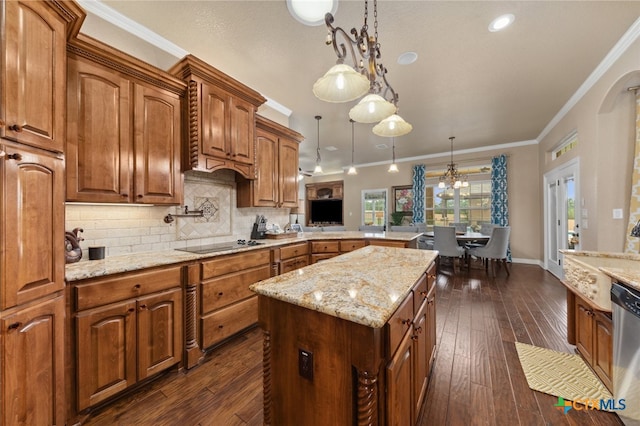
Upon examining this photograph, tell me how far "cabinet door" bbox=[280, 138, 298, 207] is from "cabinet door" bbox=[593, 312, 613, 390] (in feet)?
10.4

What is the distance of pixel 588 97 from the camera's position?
3213 millimetres

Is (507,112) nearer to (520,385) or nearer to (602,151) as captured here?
(602,151)

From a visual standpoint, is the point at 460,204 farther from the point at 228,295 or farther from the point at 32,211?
the point at 32,211

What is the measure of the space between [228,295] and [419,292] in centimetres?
167

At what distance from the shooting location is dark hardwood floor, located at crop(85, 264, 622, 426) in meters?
1.47

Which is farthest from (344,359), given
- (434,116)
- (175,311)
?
(434,116)

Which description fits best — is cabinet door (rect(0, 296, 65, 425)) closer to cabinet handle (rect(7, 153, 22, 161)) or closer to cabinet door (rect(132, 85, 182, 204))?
cabinet handle (rect(7, 153, 22, 161))

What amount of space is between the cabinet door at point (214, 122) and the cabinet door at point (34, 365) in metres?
1.56

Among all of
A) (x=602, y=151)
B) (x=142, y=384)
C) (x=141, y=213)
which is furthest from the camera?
(x=602, y=151)

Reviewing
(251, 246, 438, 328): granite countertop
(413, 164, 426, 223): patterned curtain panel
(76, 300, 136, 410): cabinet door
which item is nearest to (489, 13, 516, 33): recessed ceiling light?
(251, 246, 438, 328): granite countertop

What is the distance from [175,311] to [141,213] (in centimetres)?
97

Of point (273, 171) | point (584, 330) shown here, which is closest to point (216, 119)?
point (273, 171)

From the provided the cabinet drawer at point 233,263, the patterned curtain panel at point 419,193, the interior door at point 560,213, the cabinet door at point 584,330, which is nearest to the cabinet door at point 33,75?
the cabinet drawer at point 233,263

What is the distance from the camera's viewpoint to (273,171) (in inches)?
130
